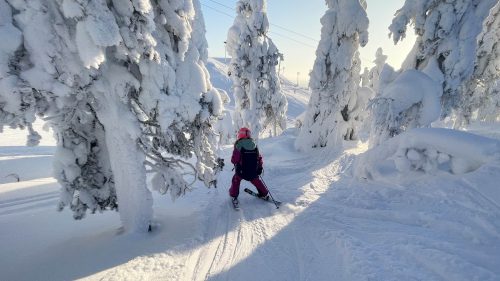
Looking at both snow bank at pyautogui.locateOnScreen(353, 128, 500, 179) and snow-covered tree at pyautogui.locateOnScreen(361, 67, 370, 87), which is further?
snow-covered tree at pyautogui.locateOnScreen(361, 67, 370, 87)

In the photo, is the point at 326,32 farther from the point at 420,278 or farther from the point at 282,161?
the point at 420,278

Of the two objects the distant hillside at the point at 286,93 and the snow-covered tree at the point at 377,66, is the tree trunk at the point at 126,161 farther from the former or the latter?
the distant hillside at the point at 286,93

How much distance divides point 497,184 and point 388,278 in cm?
345

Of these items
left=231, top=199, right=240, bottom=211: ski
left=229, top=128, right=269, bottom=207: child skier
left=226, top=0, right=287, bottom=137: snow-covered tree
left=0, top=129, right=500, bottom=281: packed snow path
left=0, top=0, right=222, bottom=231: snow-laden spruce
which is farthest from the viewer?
left=226, top=0, right=287, bottom=137: snow-covered tree

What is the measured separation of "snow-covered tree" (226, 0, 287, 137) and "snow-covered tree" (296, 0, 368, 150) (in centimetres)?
296

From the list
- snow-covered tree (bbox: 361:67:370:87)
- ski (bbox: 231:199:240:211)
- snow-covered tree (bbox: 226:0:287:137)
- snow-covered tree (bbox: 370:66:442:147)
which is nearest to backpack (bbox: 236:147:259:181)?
ski (bbox: 231:199:240:211)

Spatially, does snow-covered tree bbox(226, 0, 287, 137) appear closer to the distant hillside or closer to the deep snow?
the deep snow

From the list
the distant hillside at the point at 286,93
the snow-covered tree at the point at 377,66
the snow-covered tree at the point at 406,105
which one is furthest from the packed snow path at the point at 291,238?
the distant hillside at the point at 286,93

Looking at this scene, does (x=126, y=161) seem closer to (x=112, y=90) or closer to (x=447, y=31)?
(x=112, y=90)

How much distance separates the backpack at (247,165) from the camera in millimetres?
6992

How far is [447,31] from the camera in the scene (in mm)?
9891

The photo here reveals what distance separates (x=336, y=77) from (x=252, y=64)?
16.3 ft

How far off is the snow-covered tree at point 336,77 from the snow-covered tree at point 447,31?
4.09 meters

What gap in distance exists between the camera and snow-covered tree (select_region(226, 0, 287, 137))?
1599 centimetres
